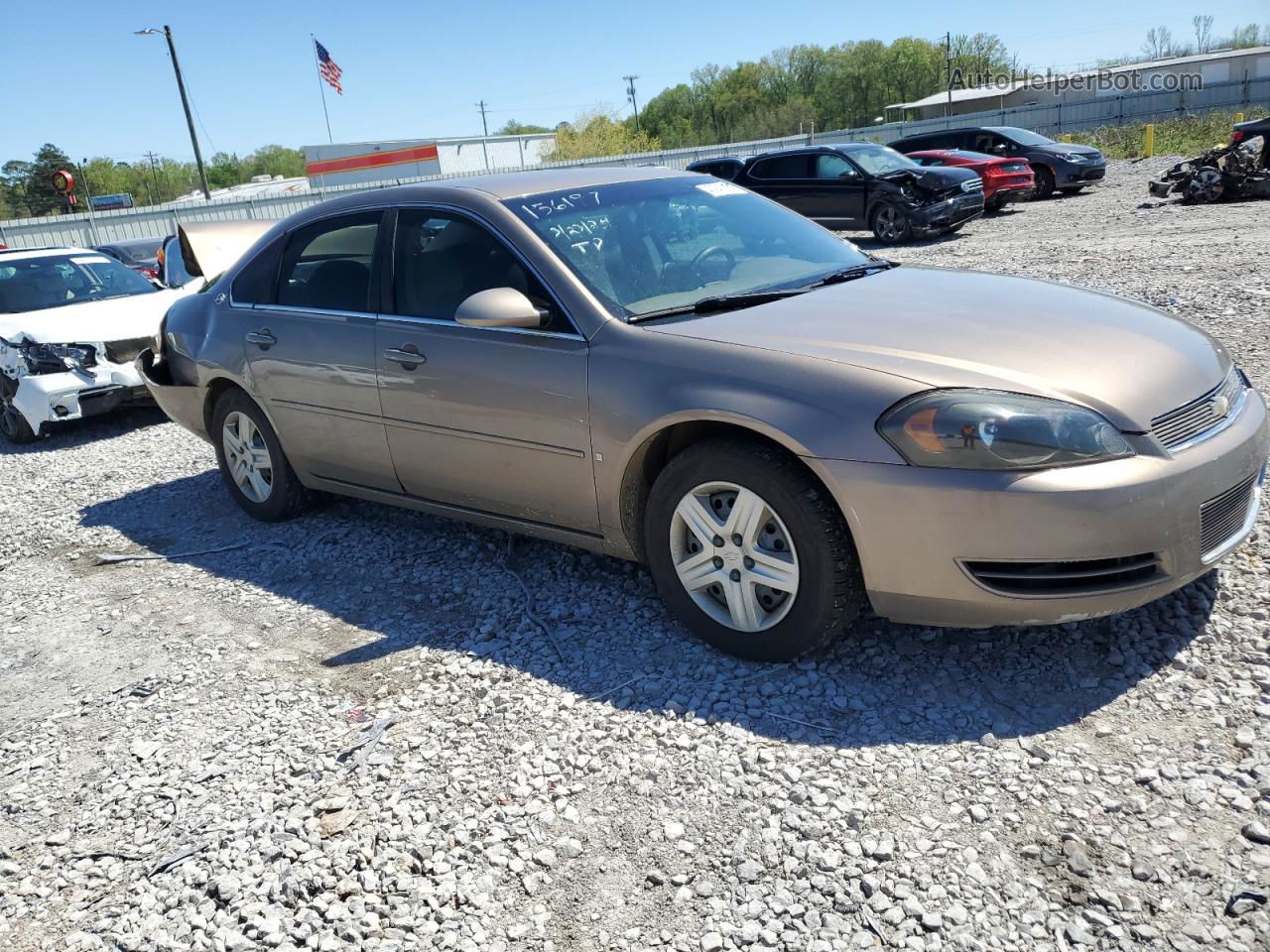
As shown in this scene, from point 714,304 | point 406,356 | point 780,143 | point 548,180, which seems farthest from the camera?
point 780,143

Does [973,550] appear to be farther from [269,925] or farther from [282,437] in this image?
[282,437]

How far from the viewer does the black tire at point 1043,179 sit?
68.2 ft

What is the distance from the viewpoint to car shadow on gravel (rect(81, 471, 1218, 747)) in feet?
10.5

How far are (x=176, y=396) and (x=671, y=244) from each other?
339 cm

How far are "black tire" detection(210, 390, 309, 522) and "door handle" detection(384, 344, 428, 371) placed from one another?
1.25 meters

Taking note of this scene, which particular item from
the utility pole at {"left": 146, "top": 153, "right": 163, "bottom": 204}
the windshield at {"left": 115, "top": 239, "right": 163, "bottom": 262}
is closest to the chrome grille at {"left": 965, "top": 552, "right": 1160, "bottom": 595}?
the windshield at {"left": 115, "top": 239, "right": 163, "bottom": 262}

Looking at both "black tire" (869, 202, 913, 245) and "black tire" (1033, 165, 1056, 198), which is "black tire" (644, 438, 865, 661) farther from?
"black tire" (1033, 165, 1056, 198)

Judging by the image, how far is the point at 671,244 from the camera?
4.23 m

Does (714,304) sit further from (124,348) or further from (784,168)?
(784,168)

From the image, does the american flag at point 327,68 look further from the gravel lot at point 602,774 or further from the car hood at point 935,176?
the gravel lot at point 602,774

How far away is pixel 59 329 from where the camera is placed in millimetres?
8602

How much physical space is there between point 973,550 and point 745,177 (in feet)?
53.6

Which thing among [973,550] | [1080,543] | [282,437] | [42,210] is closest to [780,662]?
[973,550]

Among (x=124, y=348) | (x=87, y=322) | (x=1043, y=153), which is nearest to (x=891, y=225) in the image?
(x=1043, y=153)
